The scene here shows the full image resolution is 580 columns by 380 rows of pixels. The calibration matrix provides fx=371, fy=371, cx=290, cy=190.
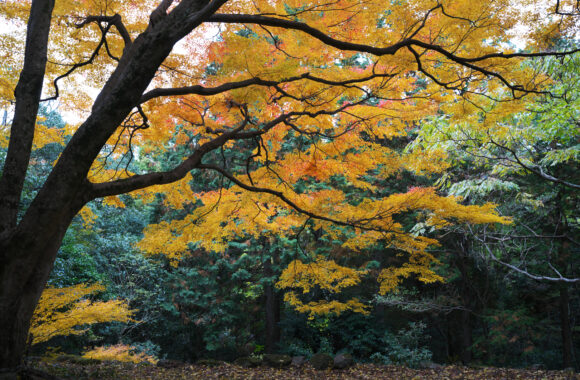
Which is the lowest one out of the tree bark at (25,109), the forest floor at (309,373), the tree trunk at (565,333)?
the forest floor at (309,373)

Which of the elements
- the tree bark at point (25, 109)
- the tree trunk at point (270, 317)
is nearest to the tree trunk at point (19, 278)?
the tree bark at point (25, 109)

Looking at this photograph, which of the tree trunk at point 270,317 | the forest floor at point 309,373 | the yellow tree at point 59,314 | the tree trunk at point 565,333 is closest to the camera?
the yellow tree at point 59,314

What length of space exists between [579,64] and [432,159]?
8.27ft

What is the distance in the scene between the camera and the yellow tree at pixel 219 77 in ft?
7.47

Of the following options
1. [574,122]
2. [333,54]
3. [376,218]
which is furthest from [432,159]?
[333,54]

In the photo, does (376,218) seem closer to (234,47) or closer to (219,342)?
(234,47)

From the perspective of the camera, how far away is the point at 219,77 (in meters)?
3.82

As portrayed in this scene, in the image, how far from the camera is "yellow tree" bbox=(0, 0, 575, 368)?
7.47ft

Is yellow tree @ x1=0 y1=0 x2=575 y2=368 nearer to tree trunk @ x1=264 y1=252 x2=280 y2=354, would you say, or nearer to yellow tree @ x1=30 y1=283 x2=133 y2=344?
yellow tree @ x1=30 y1=283 x2=133 y2=344

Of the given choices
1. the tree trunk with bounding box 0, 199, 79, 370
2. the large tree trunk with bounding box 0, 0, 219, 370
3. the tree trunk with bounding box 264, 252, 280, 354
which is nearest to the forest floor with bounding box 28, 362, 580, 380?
the tree trunk with bounding box 0, 199, 79, 370

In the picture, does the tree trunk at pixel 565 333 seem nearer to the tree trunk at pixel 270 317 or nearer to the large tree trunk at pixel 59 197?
the tree trunk at pixel 270 317

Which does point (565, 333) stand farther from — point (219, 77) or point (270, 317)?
point (219, 77)

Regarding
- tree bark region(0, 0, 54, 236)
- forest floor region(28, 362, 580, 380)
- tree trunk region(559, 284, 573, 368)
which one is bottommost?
forest floor region(28, 362, 580, 380)

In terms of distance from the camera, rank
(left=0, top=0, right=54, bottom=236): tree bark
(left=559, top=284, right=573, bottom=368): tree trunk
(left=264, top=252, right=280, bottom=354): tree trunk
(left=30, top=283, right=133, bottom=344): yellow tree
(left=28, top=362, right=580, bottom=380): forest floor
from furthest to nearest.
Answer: (left=264, top=252, right=280, bottom=354): tree trunk, (left=559, top=284, right=573, bottom=368): tree trunk, (left=28, top=362, right=580, bottom=380): forest floor, (left=30, top=283, right=133, bottom=344): yellow tree, (left=0, top=0, right=54, bottom=236): tree bark
